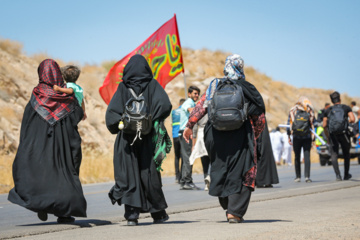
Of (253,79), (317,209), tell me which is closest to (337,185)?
(317,209)

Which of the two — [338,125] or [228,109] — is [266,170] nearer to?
[338,125]

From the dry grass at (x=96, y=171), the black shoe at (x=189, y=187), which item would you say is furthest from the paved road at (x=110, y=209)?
the dry grass at (x=96, y=171)

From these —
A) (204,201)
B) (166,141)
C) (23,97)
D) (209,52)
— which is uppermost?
(209,52)

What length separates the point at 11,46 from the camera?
139 ft

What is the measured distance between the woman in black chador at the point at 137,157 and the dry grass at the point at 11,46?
34100 mm

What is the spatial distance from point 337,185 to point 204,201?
382cm

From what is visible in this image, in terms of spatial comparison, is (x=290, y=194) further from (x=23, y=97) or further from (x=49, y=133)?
(x=23, y=97)

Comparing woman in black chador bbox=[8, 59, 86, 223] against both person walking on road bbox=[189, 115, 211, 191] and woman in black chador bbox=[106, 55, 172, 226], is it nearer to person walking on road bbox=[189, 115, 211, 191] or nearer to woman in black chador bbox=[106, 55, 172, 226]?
woman in black chador bbox=[106, 55, 172, 226]

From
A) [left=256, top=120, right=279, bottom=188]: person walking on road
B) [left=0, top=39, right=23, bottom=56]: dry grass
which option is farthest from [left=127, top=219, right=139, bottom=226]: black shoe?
[left=0, top=39, right=23, bottom=56]: dry grass

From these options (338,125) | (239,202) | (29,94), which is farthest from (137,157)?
(29,94)

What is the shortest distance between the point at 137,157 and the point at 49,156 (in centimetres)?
119

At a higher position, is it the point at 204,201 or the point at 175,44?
the point at 175,44

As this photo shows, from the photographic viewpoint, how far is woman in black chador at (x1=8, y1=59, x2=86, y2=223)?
8.90 meters

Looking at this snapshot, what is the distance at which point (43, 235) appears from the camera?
8.14m
